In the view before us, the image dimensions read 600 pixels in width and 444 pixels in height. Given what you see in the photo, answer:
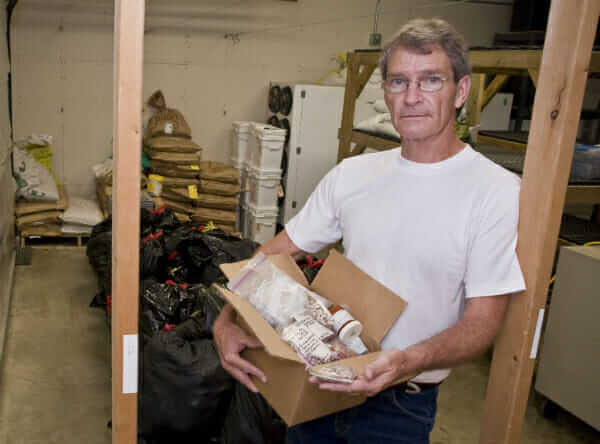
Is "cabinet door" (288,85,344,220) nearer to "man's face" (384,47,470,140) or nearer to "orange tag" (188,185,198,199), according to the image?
"orange tag" (188,185,198,199)

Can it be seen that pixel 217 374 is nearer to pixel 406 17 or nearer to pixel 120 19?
pixel 120 19

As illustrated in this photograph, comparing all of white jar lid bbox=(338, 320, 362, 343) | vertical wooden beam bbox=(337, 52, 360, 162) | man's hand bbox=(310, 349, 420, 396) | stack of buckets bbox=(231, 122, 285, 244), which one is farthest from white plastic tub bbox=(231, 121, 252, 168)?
man's hand bbox=(310, 349, 420, 396)

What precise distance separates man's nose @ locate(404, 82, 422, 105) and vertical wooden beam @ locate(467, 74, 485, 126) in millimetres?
3315

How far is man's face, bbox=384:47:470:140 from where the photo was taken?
1.28m

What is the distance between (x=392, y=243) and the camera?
4.34ft

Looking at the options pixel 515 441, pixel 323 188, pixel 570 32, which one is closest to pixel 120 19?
pixel 323 188

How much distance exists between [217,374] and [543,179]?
144cm

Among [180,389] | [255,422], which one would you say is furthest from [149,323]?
[255,422]

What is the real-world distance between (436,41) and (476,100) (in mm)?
3386

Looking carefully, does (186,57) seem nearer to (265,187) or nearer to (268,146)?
(268,146)

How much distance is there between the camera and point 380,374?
A: 107 centimetres

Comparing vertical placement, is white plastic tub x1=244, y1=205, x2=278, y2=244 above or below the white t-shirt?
below

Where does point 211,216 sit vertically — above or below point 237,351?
below

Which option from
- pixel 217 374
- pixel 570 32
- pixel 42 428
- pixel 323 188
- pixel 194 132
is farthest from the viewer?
pixel 194 132
